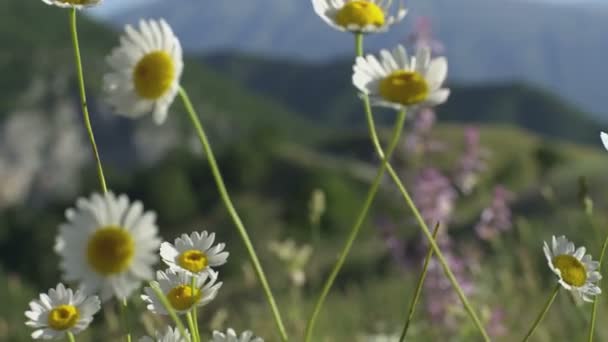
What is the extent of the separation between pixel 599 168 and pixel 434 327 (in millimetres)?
12722

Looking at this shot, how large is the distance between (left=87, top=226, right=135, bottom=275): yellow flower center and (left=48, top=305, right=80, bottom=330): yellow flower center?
0.36 meters

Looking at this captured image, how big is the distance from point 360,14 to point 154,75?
0.44m

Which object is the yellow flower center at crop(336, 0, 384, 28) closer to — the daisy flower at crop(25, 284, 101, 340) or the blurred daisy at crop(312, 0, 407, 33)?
the blurred daisy at crop(312, 0, 407, 33)

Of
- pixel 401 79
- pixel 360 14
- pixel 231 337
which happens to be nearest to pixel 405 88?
pixel 401 79

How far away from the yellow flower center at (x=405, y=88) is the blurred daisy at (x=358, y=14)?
3.2 inches

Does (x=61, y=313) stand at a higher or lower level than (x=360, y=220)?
higher

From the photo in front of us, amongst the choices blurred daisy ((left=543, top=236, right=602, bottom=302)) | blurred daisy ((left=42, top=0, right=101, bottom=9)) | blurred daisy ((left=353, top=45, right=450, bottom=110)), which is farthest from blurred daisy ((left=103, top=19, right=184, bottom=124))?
blurred daisy ((left=543, top=236, right=602, bottom=302))

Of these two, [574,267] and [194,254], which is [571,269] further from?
[194,254]

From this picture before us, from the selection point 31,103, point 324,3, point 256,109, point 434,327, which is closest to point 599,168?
point 434,327

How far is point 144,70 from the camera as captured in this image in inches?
41.2

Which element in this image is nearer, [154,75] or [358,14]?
[154,75]

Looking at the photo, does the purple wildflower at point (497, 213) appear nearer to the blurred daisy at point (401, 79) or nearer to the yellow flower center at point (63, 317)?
the blurred daisy at point (401, 79)

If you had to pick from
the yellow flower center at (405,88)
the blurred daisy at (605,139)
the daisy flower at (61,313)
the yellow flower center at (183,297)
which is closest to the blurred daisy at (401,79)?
the yellow flower center at (405,88)

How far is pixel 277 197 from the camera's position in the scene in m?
53.5
